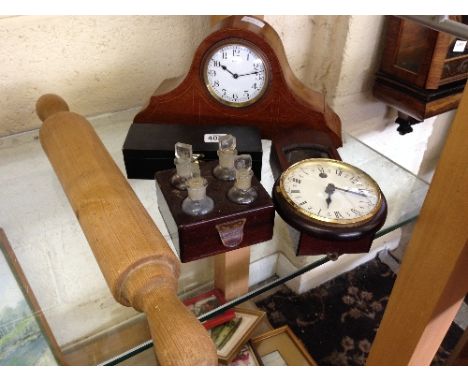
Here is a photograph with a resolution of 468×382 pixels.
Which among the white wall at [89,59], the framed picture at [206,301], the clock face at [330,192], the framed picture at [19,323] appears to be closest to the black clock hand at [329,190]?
the clock face at [330,192]

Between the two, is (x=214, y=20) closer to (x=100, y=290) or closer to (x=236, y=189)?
(x=236, y=189)

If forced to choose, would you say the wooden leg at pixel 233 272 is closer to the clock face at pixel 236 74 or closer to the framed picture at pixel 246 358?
the clock face at pixel 236 74

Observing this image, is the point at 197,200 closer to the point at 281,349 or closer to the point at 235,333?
the point at 235,333

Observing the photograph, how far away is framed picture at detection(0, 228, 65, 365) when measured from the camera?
0.61m

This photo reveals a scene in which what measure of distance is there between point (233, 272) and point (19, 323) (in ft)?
1.05

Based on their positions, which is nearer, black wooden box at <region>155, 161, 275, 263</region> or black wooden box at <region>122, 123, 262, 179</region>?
black wooden box at <region>155, 161, 275, 263</region>

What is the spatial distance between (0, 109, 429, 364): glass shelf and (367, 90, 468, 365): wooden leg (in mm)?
86

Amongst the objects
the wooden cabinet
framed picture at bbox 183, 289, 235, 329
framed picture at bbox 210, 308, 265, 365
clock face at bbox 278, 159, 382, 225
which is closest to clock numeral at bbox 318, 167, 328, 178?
clock face at bbox 278, 159, 382, 225

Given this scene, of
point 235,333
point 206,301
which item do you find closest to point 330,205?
point 206,301

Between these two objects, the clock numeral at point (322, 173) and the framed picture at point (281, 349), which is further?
the framed picture at point (281, 349)

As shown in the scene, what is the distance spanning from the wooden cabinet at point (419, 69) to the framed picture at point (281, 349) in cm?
59

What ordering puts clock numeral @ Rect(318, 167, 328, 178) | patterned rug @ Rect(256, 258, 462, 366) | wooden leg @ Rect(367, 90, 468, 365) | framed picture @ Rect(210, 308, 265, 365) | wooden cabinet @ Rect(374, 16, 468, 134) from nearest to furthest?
wooden leg @ Rect(367, 90, 468, 365)
clock numeral @ Rect(318, 167, 328, 178)
wooden cabinet @ Rect(374, 16, 468, 134)
framed picture @ Rect(210, 308, 265, 365)
patterned rug @ Rect(256, 258, 462, 366)

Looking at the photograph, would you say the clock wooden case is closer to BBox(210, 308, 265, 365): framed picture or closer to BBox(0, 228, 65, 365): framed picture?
BBox(0, 228, 65, 365): framed picture

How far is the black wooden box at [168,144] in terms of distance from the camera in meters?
0.65
